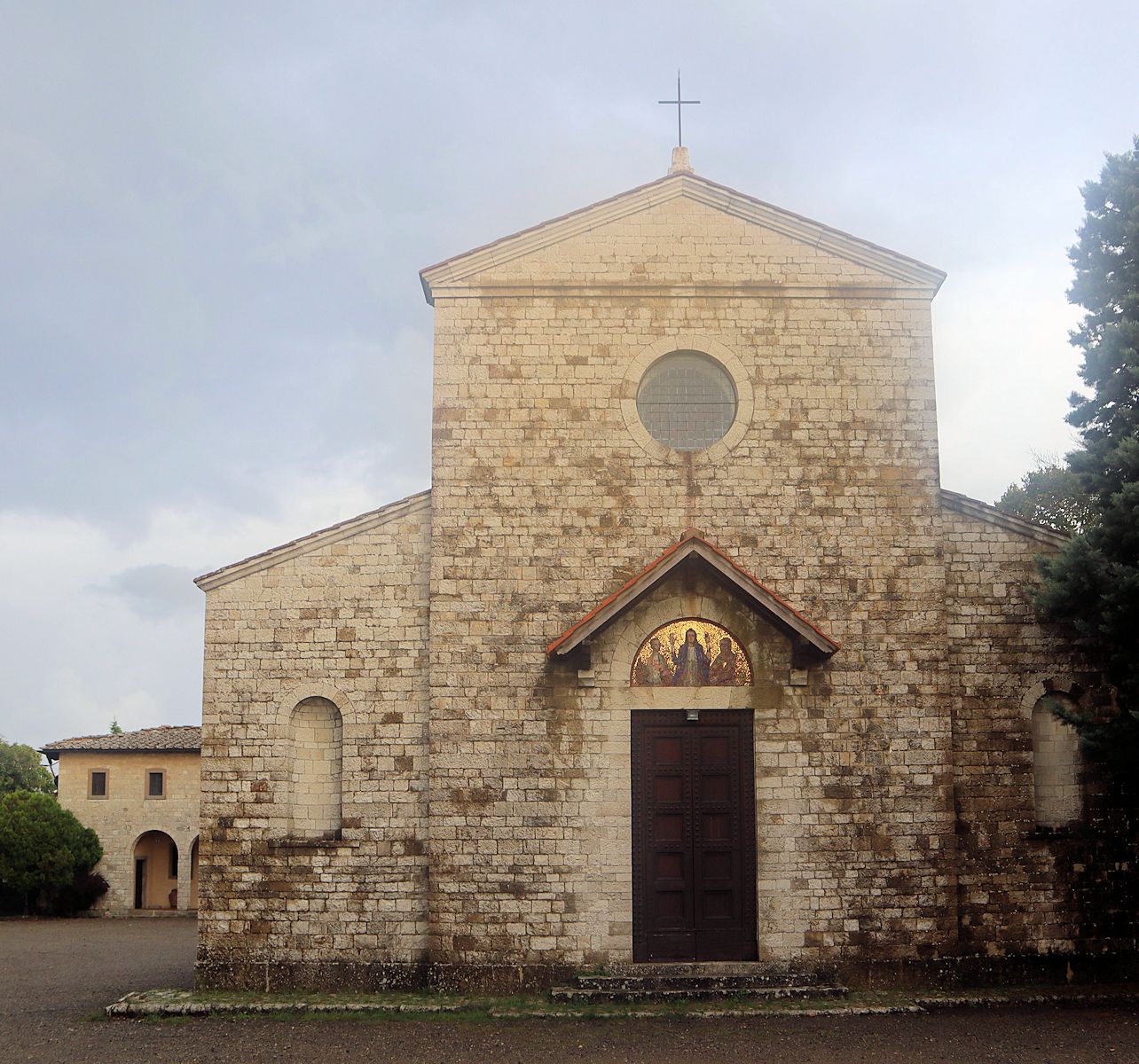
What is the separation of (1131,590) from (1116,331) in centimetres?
315

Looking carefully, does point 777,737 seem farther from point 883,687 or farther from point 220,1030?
point 220,1030

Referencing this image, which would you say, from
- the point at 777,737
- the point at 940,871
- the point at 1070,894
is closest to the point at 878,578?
the point at 777,737

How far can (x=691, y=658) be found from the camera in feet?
46.5

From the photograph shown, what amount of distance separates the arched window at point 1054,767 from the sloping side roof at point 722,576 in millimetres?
3325

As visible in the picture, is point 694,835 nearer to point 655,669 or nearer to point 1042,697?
point 655,669

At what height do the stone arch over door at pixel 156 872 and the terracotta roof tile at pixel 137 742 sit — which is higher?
the terracotta roof tile at pixel 137 742

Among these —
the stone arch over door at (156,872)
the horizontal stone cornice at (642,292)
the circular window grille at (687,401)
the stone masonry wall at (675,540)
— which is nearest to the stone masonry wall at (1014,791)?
the stone masonry wall at (675,540)

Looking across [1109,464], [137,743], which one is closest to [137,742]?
[137,743]

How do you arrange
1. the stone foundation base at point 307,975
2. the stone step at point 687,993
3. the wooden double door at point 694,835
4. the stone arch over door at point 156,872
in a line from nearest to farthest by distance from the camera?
1. the stone step at point 687,993
2. the wooden double door at point 694,835
3. the stone foundation base at point 307,975
4. the stone arch over door at point 156,872

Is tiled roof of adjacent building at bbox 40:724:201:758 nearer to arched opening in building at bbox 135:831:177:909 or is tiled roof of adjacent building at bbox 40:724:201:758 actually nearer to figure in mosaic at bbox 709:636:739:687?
arched opening in building at bbox 135:831:177:909

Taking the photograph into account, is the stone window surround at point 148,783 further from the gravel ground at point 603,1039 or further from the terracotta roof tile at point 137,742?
the gravel ground at point 603,1039

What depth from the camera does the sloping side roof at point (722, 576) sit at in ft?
44.8

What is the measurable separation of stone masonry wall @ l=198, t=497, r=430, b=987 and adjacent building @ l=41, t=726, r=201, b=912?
18189 millimetres

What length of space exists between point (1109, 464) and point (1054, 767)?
402cm
